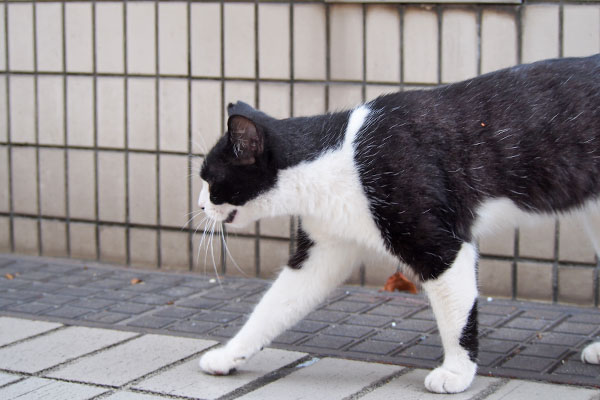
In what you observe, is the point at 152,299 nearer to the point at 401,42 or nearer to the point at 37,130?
the point at 37,130

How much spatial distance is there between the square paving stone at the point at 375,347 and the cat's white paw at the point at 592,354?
710 mm

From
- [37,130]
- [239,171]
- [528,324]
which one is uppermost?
[37,130]

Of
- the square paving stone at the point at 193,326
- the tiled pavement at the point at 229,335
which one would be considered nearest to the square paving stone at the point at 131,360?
the tiled pavement at the point at 229,335

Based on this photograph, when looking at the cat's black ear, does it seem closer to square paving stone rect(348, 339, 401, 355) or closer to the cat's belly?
the cat's belly

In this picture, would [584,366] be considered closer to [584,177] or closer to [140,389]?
[584,177]

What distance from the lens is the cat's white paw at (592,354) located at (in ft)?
10.9

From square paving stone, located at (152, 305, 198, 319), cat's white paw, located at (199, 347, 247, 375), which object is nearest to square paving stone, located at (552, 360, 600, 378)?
cat's white paw, located at (199, 347, 247, 375)

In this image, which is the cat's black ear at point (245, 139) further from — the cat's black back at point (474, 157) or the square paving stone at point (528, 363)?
the square paving stone at point (528, 363)

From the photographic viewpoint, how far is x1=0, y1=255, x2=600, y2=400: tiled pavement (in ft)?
10.4

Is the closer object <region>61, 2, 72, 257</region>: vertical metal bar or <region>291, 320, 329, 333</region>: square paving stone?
<region>291, 320, 329, 333</region>: square paving stone

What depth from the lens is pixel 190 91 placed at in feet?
15.5

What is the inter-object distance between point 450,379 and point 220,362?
82 cm

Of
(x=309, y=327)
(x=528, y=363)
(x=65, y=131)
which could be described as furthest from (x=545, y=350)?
(x=65, y=131)

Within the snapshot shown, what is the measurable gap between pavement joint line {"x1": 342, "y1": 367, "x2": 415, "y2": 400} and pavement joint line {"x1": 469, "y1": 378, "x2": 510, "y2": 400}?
322 millimetres
